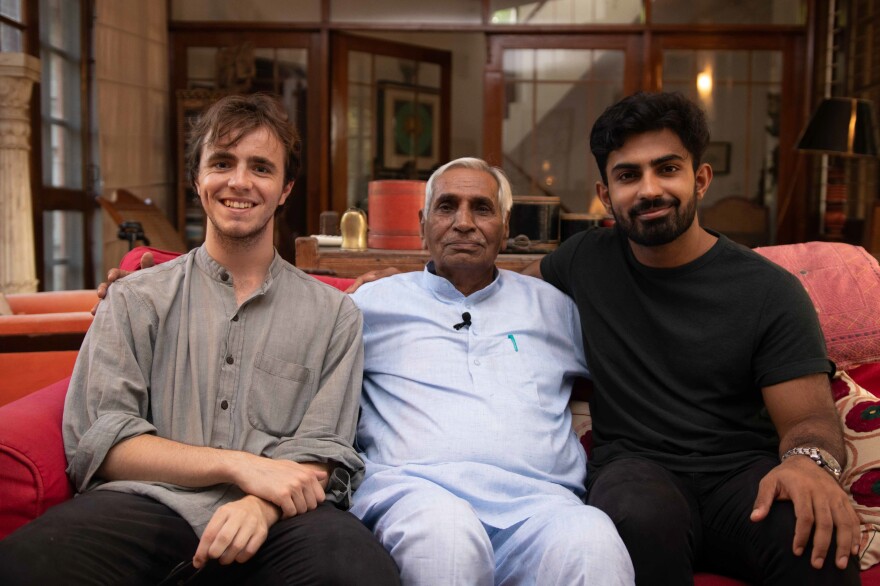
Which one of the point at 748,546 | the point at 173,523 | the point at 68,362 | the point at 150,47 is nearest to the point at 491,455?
the point at 748,546

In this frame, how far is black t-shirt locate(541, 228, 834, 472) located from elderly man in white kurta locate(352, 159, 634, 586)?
0.45ft

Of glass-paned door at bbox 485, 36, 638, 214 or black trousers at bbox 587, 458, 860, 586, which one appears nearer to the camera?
black trousers at bbox 587, 458, 860, 586

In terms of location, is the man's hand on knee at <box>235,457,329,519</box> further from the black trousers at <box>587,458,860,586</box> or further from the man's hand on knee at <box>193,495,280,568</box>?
the black trousers at <box>587,458,860,586</box>

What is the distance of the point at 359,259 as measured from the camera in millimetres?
2449

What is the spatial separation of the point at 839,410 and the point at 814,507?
1.48 feet

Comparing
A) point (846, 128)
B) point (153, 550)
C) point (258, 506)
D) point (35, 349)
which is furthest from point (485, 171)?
point (846, 128)

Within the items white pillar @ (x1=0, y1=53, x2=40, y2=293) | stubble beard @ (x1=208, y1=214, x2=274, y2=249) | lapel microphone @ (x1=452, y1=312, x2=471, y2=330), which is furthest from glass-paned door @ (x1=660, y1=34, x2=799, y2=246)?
stubble beard @ (x1=208, y1=214, x2=274, y2=249)

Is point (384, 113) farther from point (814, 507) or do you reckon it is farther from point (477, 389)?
point (814, 507)

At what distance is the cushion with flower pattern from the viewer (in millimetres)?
1621

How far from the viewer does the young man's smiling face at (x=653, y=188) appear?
5.70 ft

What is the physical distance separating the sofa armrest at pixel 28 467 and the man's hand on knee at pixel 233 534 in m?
0.30

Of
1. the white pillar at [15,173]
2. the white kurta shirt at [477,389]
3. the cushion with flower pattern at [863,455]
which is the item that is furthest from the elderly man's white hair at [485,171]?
the white pillar at [15,173]

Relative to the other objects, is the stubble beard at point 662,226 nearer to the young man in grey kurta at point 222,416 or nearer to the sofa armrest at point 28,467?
the young man in grey kurta at point 222,416

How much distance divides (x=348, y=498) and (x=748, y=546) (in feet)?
2.46
